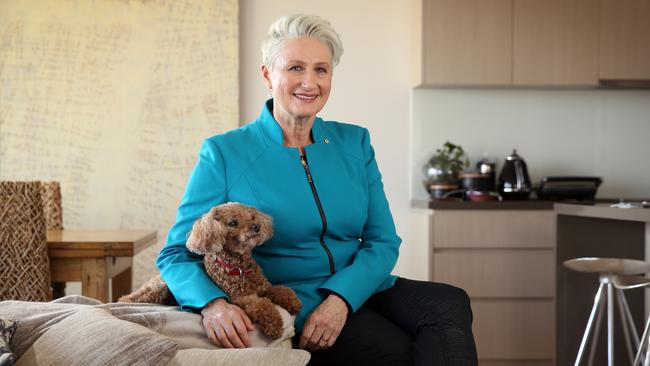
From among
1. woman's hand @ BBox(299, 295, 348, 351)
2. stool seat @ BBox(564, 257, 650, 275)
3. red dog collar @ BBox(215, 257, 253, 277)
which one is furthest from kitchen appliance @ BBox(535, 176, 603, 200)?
red dog collar @ BBox(215, 257, 253, 277)

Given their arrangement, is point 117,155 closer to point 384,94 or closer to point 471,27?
point 384,94

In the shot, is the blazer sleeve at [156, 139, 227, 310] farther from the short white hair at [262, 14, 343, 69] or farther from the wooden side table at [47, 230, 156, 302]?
the wooden side table at [47, 230, 156, 302]

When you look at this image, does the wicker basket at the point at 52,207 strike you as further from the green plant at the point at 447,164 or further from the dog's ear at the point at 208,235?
the dog's ear at the point at 208,235

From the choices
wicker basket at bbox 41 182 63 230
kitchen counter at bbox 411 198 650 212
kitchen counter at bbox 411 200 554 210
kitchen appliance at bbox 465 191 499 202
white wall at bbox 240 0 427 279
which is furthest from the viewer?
white wall at bbox 240 0 427 279

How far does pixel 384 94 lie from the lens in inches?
182

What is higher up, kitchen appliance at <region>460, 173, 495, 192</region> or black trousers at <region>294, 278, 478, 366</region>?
kitchen appliance at <region>460, 173, 495, 192</region>

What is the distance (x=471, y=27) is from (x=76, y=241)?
8.16 ft

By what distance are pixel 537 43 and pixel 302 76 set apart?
2791 mm

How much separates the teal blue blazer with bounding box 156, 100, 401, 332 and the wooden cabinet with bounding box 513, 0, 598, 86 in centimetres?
270

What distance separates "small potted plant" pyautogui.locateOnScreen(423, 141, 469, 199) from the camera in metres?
4.31

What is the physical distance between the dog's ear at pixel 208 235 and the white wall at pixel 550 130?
311 centimetres

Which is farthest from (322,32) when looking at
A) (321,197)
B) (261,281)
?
(261,281)

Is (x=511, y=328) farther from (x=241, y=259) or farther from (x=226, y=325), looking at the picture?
(x=226, y=325)

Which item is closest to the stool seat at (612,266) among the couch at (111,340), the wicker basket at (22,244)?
the couch at (111,340)
